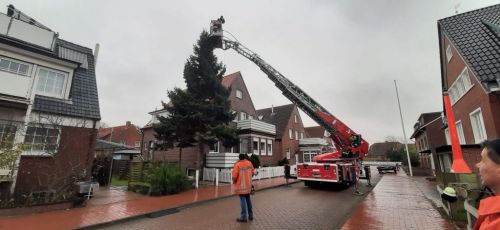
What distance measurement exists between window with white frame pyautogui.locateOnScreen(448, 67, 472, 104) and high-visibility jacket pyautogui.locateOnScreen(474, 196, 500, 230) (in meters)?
13.3

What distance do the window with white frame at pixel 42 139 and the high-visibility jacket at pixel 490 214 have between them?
12.2 m

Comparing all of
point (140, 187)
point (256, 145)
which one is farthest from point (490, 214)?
point (256, 145)

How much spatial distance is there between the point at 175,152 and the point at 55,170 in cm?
1221

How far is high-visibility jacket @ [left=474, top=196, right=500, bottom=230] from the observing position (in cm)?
147

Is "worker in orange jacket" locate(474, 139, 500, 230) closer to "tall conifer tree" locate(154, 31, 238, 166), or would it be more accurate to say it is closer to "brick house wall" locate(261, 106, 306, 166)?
"tall conifer tree" locate(154, 31, 238, 166)

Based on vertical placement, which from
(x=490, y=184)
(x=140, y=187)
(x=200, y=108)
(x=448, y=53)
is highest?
(x=448, y=53)

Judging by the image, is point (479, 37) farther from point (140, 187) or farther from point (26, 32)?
point (26, 32)

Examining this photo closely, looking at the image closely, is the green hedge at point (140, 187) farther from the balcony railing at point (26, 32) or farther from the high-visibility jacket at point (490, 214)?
the high-visibility jacket at point (490, 214)

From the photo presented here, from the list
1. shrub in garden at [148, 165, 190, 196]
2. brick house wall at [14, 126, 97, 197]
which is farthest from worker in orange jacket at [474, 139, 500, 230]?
shrub in garden at [148, 165, 190, 196]

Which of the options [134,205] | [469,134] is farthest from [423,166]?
[134,205]

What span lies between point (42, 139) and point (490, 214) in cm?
1339

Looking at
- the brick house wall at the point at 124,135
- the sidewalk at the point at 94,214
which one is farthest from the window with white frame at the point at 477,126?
the brick house wall at the point at 124,135

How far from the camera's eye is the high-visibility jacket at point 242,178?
23.4ft

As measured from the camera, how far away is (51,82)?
1123 centimetres
